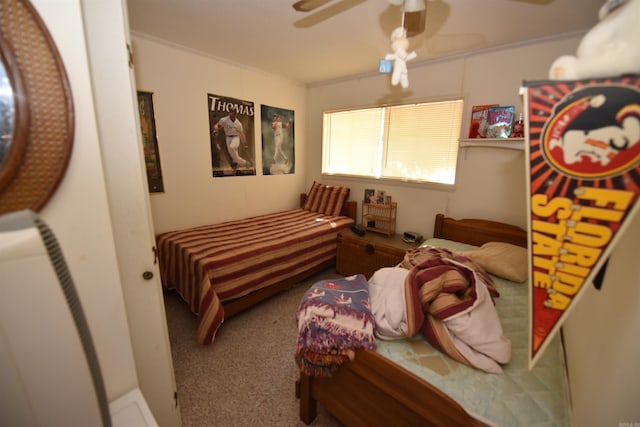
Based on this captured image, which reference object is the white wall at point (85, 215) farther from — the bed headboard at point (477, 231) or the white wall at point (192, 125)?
the bed headboard at point (477, 231)

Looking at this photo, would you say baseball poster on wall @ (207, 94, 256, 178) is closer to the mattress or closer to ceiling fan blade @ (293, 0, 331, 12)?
ceiling fan blade @ (293, 0, 331, 12)

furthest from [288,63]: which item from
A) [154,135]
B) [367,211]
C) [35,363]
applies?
[35,363]

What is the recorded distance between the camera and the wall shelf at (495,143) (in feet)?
6.86

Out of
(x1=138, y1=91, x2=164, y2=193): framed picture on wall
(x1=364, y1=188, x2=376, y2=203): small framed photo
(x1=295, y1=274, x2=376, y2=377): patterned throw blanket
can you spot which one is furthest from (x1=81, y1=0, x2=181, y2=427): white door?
(x1=364, y1=188, x2=376, y2=203): small framed photo

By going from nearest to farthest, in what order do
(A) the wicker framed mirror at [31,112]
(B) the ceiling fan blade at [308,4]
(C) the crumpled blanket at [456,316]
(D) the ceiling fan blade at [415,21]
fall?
1. (A) the wicker framed mirror at [31,112]
2. (C) the crumpled blanket at [456,316]
3. (B) the ceiling fan blade at [308,4]
4. (D) the ceiling fan blade at [415,21]

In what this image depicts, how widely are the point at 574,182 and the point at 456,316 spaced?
831 millimetres

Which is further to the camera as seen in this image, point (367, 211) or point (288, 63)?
point (367, 211)

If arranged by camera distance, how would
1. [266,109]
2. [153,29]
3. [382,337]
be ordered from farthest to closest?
1. [266,109]
2. [153,29]
3. [382,337]

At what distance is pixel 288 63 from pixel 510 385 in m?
3.18

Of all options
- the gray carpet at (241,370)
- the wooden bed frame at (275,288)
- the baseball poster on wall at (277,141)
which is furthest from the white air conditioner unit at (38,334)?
the baseball poster on wall at (277,141)

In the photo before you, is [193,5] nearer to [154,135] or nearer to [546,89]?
[154,135]

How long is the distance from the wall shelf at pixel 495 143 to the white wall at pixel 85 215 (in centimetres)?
266

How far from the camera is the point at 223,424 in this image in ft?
4.43

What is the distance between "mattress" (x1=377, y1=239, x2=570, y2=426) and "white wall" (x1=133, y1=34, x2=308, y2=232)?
2.44m
